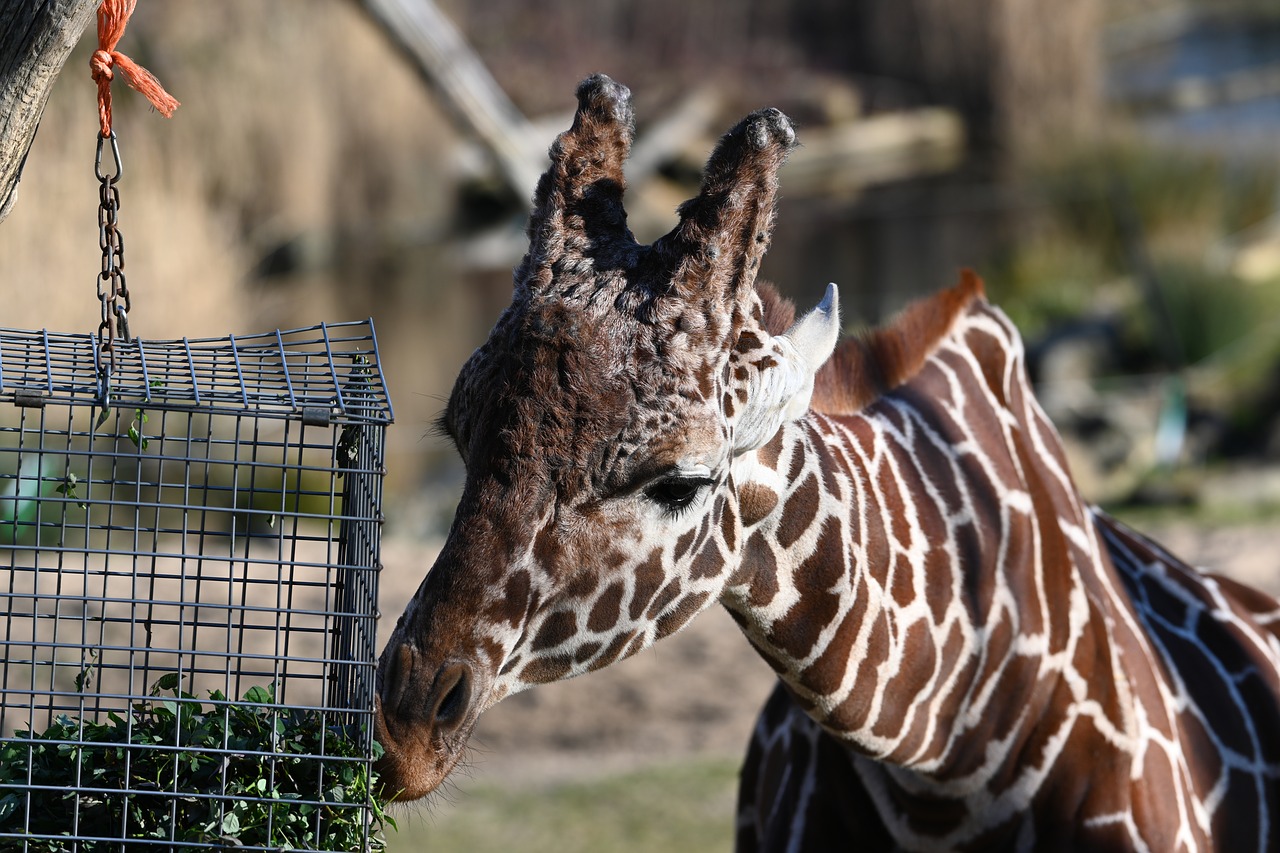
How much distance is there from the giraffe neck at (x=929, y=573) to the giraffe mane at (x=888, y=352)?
0.13 feet

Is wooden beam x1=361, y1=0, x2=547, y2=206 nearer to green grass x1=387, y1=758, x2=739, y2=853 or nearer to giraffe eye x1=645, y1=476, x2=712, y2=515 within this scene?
green grass x1=387, y1=758, x2=739, y2=853

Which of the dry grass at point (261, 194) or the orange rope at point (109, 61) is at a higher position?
the dry grass at point (261, 194)

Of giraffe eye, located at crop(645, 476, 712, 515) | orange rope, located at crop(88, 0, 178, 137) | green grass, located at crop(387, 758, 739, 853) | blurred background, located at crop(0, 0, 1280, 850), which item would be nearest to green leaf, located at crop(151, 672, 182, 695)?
giraffe eye, located at crop(645, 476, 712, 515)

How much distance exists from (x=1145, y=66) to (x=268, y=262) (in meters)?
18.6

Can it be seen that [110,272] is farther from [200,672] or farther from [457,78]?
[457,78]

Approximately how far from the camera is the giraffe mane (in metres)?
3.16

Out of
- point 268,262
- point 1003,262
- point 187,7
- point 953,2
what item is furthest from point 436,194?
point 953,2

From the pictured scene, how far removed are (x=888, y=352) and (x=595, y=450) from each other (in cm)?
115

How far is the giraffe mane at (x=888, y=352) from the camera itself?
3.16m

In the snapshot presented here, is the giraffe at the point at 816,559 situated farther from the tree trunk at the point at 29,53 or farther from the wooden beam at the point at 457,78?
the wooden beam at the point at 457,78

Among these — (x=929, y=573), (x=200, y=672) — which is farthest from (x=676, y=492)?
(x=200, y=672)

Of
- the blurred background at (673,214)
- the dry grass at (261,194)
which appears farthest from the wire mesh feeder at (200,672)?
the dry grass at (261,194)

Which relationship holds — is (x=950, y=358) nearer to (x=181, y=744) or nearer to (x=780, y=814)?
(x=780, y=814)

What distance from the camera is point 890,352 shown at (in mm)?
3355
